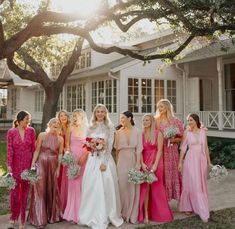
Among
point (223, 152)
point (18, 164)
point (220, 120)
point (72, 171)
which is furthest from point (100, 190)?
point (220, 120)

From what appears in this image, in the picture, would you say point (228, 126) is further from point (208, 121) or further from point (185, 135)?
point (185, 135)

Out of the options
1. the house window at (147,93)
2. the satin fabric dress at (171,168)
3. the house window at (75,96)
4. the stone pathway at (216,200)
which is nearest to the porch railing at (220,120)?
the house window at (147,93)

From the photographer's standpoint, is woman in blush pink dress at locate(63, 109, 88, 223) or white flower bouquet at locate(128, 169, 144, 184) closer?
white flower bouquet at locate(128, 169, 144, 184)

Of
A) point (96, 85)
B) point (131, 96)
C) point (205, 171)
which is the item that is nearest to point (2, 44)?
point (205, 171)

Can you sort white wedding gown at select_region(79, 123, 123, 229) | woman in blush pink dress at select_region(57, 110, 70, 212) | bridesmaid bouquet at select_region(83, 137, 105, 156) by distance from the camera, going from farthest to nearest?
woman in blush pink dress at select_region(57, 110, 70, 212) → bridesmaid bouquet at select_region(83, 137, 105, 156) → white wedding gown at select_region(79, 123, 123, 229)

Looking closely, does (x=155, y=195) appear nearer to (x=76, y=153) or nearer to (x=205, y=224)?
(x=205, y=224)

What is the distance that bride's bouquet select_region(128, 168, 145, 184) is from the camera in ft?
20.6

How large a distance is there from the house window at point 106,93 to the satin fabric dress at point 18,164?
1278 centimetres

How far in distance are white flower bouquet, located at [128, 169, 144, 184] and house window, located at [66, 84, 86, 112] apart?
16.2 meters

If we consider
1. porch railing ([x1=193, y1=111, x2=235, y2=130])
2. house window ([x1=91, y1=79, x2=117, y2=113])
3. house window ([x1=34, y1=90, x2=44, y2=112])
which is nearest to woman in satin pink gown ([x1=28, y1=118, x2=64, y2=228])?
porch railing ([x1=193, y1=111, x2=235, y2=130])

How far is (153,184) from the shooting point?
22.6ft

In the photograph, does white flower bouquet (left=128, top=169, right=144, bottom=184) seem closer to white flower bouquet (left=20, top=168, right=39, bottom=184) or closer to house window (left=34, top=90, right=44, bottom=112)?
white flower bouquet (left=20, top=168, right=39, bottom=184)

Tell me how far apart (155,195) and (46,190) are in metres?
1.95

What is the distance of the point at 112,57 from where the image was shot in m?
24.0
